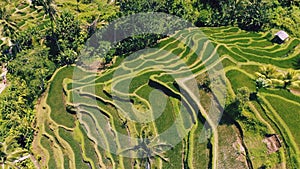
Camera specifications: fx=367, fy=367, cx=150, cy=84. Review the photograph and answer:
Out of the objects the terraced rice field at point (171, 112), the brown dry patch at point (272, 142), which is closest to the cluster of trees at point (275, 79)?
the terraced rice field at point (171, 112)

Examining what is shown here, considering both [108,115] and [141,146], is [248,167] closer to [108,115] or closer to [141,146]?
[141,146]

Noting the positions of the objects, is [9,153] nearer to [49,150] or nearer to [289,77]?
[49,150]

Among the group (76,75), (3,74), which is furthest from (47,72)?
(3,74)

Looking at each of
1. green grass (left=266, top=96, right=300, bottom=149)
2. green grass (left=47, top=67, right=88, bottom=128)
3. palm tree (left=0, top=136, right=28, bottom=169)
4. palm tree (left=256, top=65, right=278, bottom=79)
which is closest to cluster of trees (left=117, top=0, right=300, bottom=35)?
green grass (left=47, top=67, right=88, bottom=128)

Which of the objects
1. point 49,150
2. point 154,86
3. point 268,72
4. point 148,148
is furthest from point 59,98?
point 268,72

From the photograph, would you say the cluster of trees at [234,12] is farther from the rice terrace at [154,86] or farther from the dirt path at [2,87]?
the dirt path at [2,87]


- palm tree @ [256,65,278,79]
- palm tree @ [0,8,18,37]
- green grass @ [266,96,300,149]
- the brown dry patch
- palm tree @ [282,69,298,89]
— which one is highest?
palm tree @ [0,8,18,37]

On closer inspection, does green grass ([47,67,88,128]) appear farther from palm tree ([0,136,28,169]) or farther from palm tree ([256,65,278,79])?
palm tree ([256,65,278,79])
